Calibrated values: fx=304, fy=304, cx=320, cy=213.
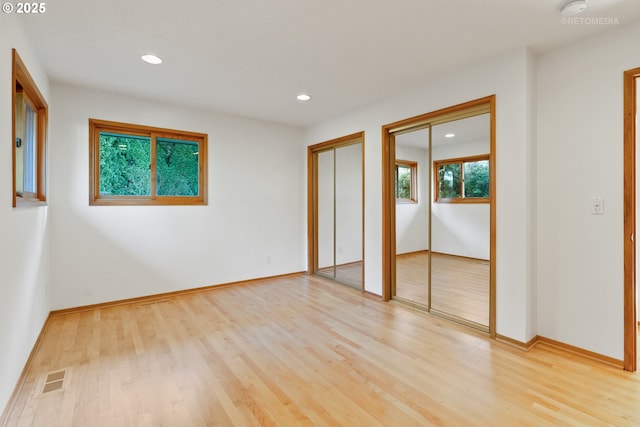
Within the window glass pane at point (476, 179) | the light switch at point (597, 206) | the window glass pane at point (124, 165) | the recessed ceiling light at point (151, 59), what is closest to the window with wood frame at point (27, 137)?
the window glass pane at point (124, 165)

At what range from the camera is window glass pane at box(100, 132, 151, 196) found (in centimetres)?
375

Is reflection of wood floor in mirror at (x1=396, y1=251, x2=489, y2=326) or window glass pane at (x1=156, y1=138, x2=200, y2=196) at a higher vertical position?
window glass pane at (x1=156, y1=138, x2=200, y2=196)

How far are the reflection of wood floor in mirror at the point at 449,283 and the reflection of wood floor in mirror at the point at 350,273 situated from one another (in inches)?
30.5

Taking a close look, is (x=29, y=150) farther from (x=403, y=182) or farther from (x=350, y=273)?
(x=350, y=273)

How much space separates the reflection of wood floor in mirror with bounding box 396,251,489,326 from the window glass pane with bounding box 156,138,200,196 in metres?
3.06

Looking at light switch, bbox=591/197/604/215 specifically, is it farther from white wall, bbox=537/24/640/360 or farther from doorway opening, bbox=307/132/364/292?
doorway opening, bbox=307/132/364/292

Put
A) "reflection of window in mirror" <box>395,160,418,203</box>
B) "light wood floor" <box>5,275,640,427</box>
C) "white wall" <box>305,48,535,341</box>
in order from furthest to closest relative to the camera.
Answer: "reflection of window in mirror" <box>395,160,418,203</box> < "white wall" <box>305,48,535,341</box> < "light wood floor" <box>5,275,640,427</box>

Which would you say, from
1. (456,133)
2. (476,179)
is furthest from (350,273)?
(456,133)

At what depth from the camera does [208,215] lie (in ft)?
14.4

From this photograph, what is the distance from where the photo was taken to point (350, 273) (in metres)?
4.76

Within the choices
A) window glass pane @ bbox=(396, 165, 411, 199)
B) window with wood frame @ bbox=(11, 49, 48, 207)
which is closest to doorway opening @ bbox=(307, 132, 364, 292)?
window glass pane @ bbox=(396, 165, 411, 199)

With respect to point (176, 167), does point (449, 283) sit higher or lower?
lower

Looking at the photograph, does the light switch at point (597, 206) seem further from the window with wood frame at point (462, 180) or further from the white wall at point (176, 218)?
the white wall at point (176, 218)

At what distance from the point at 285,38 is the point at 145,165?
265cm
